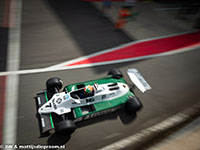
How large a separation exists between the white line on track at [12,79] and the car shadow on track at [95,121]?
4.91 ft

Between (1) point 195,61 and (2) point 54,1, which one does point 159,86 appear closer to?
(1) point 195,61

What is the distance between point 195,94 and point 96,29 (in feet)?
27.2

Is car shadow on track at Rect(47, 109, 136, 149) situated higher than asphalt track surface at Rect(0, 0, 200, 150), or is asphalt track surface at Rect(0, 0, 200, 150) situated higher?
asphalt track surface at Rect(0, 0, 200, 150)

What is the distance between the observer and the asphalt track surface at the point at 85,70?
6.82m


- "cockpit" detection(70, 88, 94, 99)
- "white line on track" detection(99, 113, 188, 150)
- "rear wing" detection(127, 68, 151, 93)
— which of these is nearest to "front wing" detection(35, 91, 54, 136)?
"cockpit" detection(70, 88, 94, 99)

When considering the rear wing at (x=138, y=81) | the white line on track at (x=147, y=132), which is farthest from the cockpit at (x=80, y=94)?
the rear wing at (x=138, y=81)

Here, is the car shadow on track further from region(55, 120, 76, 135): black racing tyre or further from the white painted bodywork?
the white painted bodywork

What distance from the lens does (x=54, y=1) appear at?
1568 centimetres

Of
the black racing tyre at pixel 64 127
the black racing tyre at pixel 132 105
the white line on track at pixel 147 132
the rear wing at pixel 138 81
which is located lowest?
the white line on track at pixel 147 132

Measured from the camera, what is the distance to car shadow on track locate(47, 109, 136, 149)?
6380mm

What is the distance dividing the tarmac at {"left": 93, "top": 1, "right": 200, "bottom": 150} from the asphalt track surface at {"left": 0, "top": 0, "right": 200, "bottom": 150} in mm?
794

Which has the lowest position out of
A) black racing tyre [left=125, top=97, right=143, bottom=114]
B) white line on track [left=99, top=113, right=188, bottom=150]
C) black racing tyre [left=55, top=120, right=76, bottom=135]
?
white line on track [left=99, top=113, right=188, bottom=150]

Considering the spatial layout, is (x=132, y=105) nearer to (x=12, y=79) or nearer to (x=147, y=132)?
(x=147, y=132)

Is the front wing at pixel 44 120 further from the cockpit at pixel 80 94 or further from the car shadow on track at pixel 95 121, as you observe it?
the cockpit at pixel 80 94
